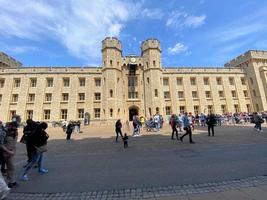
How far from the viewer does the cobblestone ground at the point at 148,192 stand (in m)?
3.80

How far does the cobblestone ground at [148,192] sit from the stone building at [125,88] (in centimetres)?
2850

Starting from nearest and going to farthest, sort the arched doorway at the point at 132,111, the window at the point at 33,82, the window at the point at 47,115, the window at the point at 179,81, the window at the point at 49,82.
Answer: the window at the point at 47,115, the window at the point at 33,82, the window at the point at 49,82, the arched doorway at the point at 132,111, the window at the point at 179,81

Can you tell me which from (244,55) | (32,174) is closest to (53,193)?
(32,174)

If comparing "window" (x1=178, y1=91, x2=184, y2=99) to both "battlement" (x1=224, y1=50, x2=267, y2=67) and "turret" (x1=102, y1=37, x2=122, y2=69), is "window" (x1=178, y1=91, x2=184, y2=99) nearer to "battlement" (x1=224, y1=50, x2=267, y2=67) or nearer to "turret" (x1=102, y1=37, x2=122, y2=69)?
"turret" (x1=102, y1=37, x2=122, y2=69)

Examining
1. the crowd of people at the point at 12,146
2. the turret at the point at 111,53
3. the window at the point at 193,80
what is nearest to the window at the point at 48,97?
the turret at the point at 111,53

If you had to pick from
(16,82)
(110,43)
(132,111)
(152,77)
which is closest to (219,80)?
(152,77)

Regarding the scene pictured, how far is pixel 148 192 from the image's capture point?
3.94 m

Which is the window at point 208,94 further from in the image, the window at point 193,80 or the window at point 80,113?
the window at point 80,113

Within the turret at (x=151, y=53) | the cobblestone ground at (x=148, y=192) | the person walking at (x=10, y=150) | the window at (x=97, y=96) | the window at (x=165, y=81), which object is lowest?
the cobblestone ground at (x=148, y=192)

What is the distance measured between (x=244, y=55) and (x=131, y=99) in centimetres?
3117

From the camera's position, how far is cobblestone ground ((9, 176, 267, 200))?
3798 millimetres

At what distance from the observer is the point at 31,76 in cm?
3653

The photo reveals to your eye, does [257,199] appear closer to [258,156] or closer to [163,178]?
[163,178]

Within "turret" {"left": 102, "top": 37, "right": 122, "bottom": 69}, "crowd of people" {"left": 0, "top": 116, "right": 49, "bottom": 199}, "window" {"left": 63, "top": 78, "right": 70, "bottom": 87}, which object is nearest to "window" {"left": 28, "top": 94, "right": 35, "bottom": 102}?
"window" {"left": 63, "top": 78, "right": 70, "bottom": 87}
